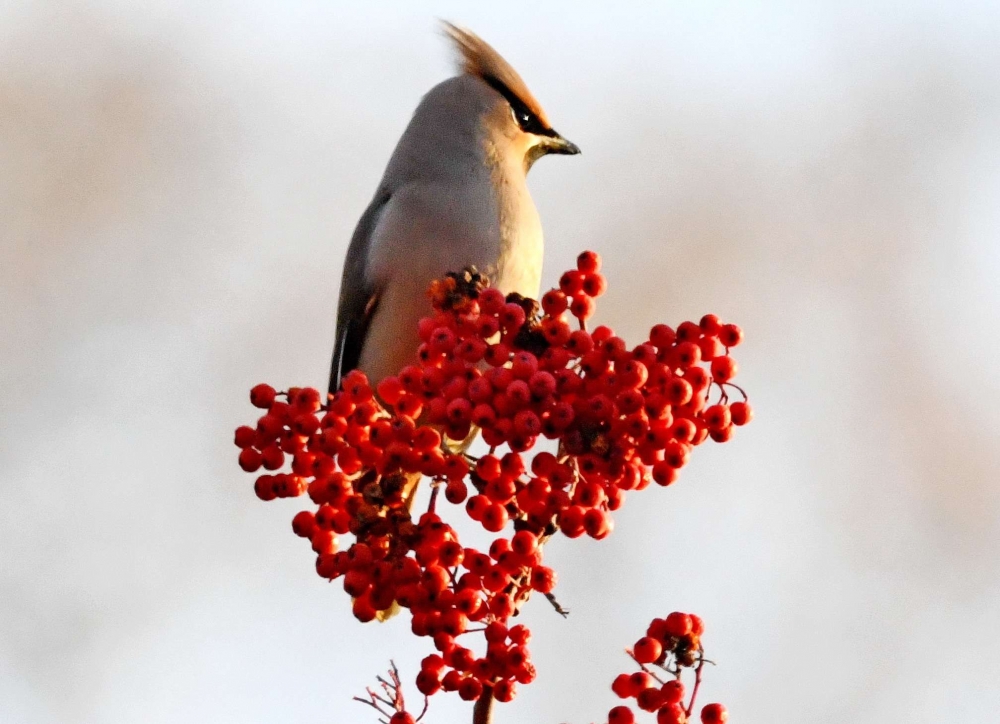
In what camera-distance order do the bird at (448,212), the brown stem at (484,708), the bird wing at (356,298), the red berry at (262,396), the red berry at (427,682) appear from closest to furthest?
the brown stem at (484,708), the red berry at (427,682), the red berry at (262,396), the bird at (448,212), the bird wing at (356,298)

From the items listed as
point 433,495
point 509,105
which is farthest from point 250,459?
point 509,105

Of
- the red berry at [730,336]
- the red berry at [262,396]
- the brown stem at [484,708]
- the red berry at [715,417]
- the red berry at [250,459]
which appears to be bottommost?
the brown stem at [484,708]

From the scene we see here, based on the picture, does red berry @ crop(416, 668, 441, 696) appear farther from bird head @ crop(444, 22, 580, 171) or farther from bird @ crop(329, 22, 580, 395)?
bird head @ crop(444, 22, 580, 171)

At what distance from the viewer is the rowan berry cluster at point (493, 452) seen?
7.45 feet

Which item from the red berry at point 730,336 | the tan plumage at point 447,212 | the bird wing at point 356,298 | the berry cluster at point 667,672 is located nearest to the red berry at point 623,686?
the berry cluster at point 667,672

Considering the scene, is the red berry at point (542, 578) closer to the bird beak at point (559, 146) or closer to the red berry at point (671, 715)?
the red berry at point (671, 715)

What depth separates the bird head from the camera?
4.46 metres

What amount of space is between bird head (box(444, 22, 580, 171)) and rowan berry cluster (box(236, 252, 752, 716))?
6.52 ft

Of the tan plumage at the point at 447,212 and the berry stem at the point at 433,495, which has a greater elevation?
the tan plumage at the point at 447,212

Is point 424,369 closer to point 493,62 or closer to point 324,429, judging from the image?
point 324,429

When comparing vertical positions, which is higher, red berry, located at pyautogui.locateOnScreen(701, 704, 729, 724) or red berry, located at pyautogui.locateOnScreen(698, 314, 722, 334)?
red berry, located at pyautogui.locateOnScreen(698, 314, 722, 334)

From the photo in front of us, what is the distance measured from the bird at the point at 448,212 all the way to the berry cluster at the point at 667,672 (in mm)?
1679

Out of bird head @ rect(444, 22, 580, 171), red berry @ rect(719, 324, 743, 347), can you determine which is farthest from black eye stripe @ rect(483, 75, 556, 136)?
red berry @ rect(719, 324, 743, 347)

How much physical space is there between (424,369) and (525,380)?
0.79 ft
